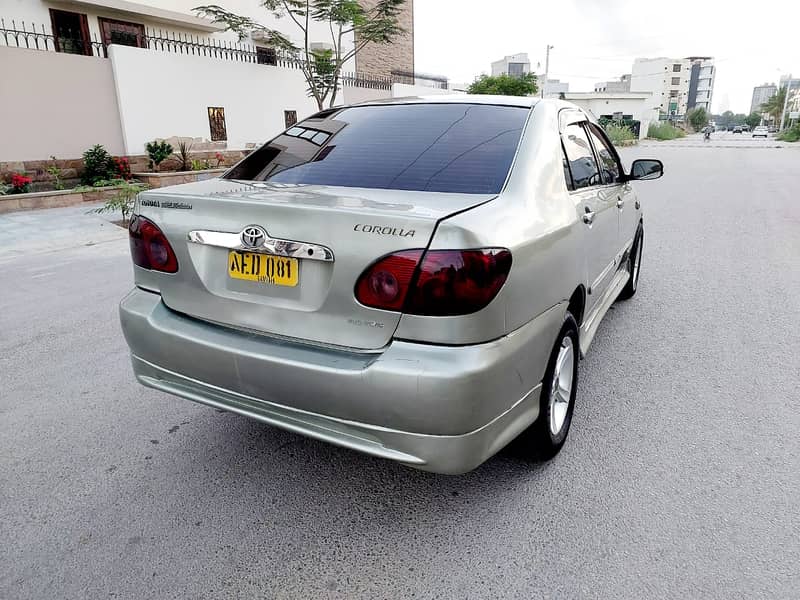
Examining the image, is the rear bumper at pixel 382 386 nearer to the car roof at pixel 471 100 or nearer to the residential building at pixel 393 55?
the car roof at pixel 471 100

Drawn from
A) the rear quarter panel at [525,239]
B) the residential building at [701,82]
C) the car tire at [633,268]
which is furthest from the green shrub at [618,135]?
the residential building at [701,82]

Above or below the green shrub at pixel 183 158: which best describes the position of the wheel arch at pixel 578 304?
below

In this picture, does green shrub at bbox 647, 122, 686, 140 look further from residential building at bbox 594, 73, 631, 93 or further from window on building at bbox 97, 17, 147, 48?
window on building at bbox 97, 17, 147, 48

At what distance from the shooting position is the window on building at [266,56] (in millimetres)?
17539

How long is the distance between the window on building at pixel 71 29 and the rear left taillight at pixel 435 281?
45.4 ft

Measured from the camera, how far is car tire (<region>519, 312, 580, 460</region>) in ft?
8.04

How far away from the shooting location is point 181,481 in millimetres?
2578

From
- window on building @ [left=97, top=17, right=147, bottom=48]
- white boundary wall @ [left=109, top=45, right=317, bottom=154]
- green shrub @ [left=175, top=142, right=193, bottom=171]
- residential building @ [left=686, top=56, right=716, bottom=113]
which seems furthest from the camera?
residential building @ [left=686, top=56, right=716, bottom=113]

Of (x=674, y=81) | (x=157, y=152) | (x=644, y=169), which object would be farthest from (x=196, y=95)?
(x=674, y=81)

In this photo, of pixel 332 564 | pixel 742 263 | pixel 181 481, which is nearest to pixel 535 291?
pixel 332 564

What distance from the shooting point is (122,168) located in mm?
12547

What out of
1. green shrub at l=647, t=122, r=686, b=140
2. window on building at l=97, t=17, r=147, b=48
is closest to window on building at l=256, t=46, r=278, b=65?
window on building at l=97, t=17, r=147, b=48

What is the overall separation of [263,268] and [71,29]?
50.6 ft

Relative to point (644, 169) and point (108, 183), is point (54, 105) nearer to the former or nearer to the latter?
point (108, 183)
